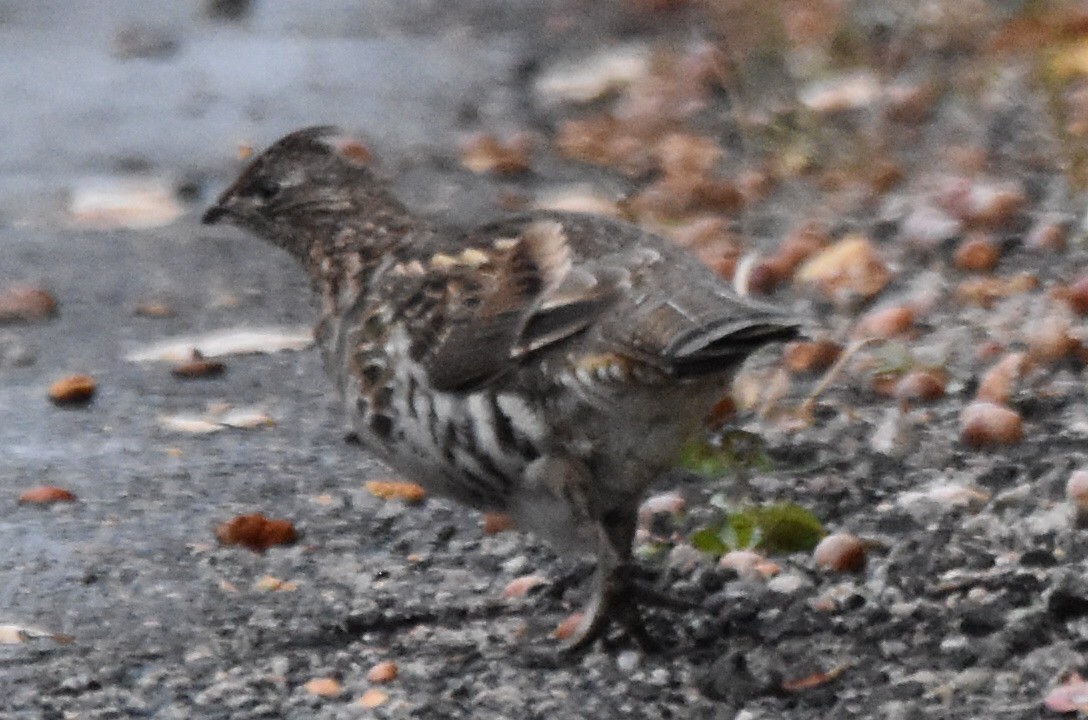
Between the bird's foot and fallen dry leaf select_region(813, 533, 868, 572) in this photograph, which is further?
fallen dry leaf select_region(813, 533, 868, 572)

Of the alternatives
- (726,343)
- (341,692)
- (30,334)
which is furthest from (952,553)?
(30,334)

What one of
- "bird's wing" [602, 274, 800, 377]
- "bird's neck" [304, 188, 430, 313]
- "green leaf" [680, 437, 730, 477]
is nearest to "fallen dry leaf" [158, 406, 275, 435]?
"bird's neck" [304, 188, 430, 313]

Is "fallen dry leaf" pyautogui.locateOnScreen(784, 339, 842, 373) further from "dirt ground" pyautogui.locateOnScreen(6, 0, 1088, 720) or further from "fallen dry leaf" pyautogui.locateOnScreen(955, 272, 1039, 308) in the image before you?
"fallen dry leaf" pyautogui.locateOnScreen(955, 272, 1039, 308)

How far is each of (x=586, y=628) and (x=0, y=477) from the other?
194 centimetres

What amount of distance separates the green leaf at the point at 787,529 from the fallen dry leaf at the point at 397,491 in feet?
3.17

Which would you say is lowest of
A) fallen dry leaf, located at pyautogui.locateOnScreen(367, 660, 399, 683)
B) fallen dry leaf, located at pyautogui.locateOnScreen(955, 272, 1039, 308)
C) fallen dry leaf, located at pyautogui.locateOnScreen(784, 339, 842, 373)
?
fallen dry leaf, located at pyautogui.locateOnScreen(784, 339, 842, 373)

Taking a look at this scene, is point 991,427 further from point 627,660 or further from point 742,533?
point 627,660

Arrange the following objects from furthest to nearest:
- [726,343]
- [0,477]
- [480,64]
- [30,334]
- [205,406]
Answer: [480,64] < [30,334] < [205,406] < [0,477] < [726,343]

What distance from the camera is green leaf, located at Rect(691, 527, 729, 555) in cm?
497

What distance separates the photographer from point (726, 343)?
164 inches

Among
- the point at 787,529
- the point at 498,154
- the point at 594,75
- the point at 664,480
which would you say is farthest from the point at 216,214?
the point at 594,75

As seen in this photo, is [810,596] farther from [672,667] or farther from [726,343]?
[726,343]

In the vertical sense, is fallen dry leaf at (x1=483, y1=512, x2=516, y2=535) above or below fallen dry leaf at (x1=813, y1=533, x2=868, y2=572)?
below

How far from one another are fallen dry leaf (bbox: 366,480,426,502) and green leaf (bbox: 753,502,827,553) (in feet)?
3.17
